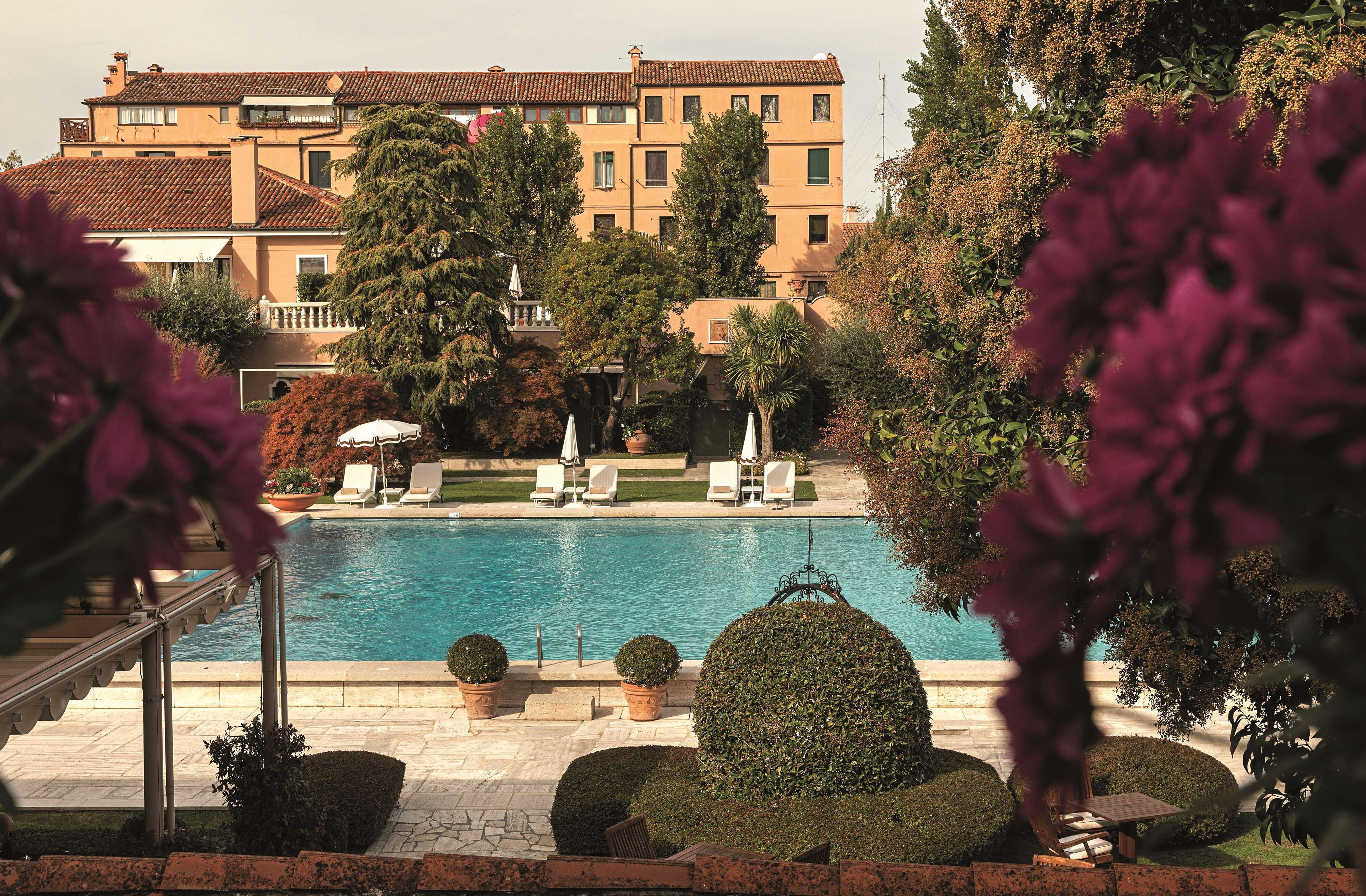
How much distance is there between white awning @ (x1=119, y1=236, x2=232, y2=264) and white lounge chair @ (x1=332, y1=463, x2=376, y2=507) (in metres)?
15.0

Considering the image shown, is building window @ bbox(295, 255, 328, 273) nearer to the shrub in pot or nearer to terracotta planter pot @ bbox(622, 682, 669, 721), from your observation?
the shrub in pot

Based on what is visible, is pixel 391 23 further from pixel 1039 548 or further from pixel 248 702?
pixel 1039 548

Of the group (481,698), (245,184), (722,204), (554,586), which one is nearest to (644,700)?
(481,698)

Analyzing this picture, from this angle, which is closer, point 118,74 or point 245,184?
point 245,184

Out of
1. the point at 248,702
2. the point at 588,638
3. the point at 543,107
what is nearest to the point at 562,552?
the point at 588,638

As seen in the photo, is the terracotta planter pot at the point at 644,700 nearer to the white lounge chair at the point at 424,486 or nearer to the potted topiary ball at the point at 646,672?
the potted topiary ball at the point at 646,672

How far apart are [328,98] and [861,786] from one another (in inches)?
2179

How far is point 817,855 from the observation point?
6219mm

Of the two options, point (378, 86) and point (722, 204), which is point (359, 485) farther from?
point (378, 86)

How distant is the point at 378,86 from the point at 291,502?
37.9 metres

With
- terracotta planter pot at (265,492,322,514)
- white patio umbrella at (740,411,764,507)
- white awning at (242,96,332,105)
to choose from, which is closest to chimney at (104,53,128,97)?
white awning at (242,96,332,105)

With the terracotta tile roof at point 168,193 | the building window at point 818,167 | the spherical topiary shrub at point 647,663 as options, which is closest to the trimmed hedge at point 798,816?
the spherical topiary shrub at point 647,663

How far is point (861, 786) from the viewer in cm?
709

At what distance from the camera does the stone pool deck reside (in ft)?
28.4
